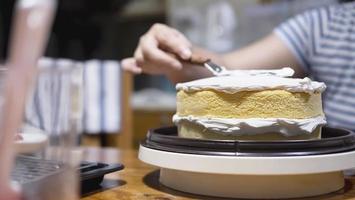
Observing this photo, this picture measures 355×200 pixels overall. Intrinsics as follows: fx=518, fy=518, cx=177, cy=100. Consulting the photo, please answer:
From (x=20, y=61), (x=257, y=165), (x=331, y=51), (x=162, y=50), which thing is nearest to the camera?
(x=20, y=61)

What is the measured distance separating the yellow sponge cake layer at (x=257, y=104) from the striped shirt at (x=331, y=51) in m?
0.60

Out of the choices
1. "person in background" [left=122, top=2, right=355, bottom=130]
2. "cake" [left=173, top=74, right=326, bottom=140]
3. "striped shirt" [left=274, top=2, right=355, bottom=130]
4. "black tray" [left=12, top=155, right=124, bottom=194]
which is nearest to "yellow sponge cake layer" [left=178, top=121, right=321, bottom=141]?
"cake" [left=173, top=74, right=326, bottom=140]

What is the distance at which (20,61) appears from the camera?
276 millimetres

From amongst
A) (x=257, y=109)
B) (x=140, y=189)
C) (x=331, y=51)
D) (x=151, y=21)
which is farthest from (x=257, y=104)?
(x=151, y=21)

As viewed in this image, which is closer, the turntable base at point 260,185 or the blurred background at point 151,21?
the turntable base at point 260,185

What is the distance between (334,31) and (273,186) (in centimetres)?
80

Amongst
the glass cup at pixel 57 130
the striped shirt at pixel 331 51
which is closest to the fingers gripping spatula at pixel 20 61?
the glass cup at pixel 57 130

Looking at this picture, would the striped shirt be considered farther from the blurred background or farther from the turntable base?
the blurred background

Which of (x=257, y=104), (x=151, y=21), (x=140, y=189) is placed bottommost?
(x=140, y=189)

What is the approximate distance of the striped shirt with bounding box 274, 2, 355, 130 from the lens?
116 centimetres

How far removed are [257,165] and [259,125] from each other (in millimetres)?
46

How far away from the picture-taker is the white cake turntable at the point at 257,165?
0.51 metres

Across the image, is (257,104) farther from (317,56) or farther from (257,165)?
(317,56)

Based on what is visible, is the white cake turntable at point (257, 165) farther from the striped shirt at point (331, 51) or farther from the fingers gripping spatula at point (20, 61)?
the striped shirt at point (331, 51)
